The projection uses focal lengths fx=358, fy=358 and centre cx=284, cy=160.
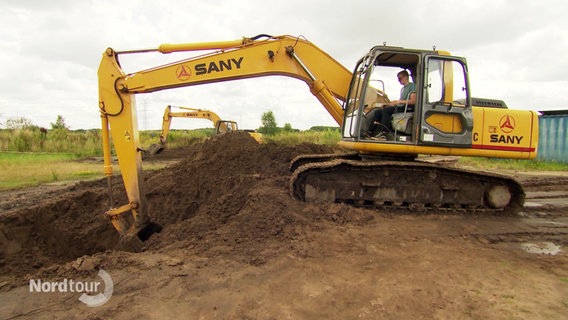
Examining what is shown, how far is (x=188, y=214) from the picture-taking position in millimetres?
6723

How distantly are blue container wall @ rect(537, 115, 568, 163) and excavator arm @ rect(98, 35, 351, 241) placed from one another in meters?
14.1

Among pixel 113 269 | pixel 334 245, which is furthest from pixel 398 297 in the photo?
pixel 113 269

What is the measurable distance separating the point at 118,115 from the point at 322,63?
3.67 m

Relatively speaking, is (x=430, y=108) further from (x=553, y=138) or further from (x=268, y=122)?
(x=268, y=122)

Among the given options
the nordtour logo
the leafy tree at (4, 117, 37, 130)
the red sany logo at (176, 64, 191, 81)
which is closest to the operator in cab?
the red sany logo at (176, 64, 191, 81)

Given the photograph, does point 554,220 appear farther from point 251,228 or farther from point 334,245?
point 251,228

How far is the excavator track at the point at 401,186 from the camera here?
593cm

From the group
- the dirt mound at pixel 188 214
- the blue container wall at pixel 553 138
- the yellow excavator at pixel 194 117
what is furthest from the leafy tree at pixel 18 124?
the blue container wall at pixel 553 138

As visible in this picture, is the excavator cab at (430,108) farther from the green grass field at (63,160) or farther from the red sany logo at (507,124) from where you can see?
the green grass field at (63,160)

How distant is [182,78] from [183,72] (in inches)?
3.9

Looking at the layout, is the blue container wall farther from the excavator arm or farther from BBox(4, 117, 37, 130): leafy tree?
BBox(4, 117, 37, 130): leafy tree

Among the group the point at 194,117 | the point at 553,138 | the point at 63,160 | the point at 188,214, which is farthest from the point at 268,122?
the point at 188,214

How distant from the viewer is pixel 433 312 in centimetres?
311

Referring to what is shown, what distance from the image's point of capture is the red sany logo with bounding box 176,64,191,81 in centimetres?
592
